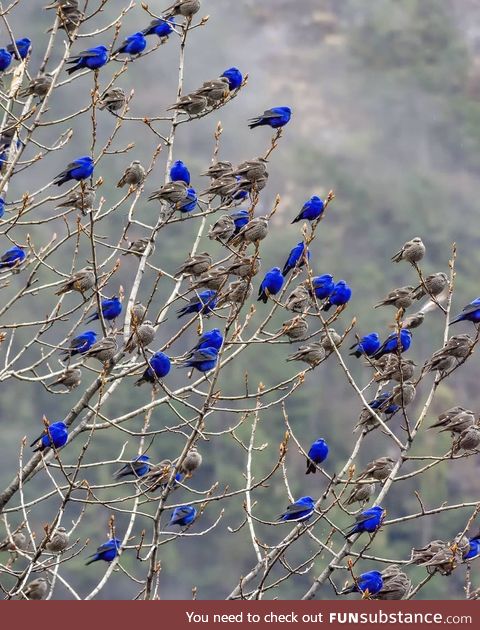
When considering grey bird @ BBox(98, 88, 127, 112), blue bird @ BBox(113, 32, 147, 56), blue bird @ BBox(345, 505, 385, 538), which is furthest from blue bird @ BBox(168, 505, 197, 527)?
blue bird @ BBox(113, 32, 147, 56)

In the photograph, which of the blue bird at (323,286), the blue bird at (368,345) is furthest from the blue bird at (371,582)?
the blue bird at (323,286)

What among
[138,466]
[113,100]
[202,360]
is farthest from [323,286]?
[113,100]

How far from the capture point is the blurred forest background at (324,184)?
122 feet

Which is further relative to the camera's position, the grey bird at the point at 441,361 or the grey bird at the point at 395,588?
the grey bird at the point at 441,361

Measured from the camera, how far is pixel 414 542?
124ft

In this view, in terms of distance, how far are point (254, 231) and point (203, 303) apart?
0.65 meters

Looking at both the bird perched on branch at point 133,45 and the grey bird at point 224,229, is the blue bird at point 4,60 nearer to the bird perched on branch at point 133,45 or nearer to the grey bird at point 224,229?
the bird perched on branch at point 133,45

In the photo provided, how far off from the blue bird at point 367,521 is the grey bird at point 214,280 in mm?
1663

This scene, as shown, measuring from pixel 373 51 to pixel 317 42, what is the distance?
235 cm

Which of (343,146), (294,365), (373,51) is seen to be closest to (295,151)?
(343,146)

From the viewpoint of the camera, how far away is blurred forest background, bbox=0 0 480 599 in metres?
37.2

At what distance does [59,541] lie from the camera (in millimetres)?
8398

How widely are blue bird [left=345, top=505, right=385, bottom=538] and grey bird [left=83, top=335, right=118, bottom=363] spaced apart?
5.98 ft

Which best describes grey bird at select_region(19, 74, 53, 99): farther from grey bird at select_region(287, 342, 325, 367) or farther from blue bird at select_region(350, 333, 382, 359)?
blue bird at select_region(350, 333, 382, 359)
